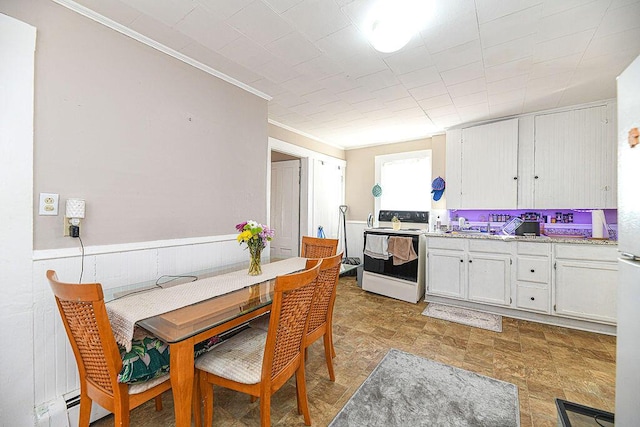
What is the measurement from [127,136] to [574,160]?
14.9 feet

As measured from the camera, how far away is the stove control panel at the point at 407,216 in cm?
425

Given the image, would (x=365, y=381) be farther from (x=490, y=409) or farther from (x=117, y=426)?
(x=117, y=426)

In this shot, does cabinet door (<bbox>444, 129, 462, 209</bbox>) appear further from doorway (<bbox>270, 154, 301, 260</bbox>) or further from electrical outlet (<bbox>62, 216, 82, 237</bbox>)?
electrical outlet (<bbox>62, 216, 82, 237</bbox>)

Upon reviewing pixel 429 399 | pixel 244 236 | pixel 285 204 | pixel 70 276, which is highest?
pixel 285 204

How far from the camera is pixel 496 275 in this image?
3.22 meters

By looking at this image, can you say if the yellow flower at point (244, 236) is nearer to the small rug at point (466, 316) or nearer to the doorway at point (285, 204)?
the small rug at point (466, 316)

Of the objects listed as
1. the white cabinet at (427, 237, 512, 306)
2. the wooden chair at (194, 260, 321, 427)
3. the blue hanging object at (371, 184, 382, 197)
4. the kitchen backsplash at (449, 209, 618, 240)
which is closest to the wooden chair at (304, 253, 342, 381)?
the wooden chair at (194, 260, 321, 427)

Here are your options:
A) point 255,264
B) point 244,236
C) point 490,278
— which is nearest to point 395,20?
point 244,236

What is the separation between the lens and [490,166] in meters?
3.61

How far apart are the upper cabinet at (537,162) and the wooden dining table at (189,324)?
3382 millimetres

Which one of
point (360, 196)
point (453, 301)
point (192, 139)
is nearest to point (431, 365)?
point (453, 301)

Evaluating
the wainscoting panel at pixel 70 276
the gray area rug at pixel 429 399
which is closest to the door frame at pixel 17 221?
the wainscoting panel at pixel 70 276

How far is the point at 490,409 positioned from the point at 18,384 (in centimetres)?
275

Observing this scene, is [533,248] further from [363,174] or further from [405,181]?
[363,174]
